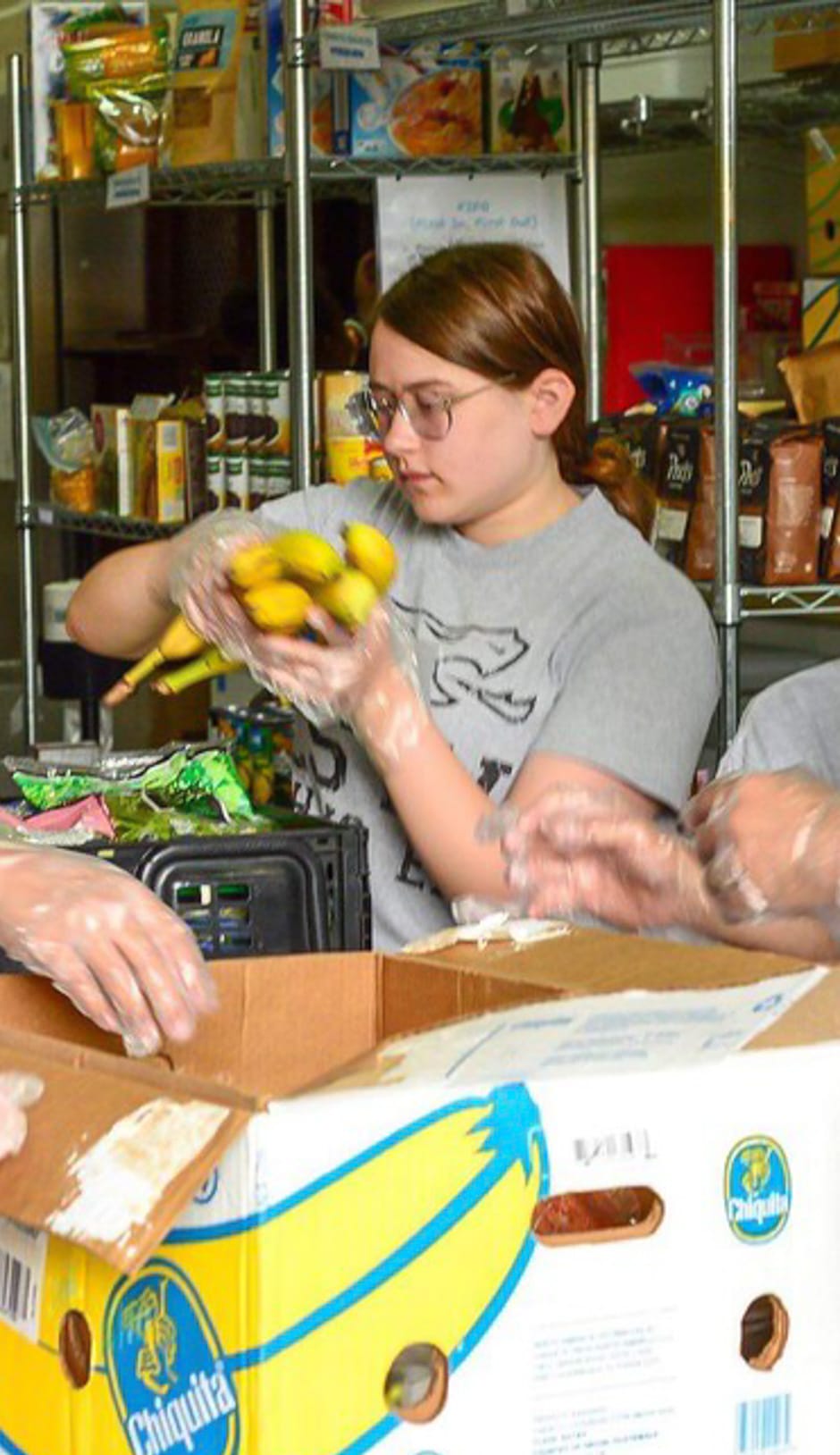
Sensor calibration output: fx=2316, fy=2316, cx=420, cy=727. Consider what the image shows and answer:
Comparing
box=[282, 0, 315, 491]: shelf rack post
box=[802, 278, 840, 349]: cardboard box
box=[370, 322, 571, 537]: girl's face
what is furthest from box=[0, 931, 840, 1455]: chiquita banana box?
box=[282, 0, 315, 491]: shelf rack post

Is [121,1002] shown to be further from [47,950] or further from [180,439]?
[180,439]

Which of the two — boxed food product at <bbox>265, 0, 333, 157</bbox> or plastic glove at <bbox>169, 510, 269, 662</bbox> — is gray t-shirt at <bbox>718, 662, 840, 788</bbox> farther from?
boxed food product at <bbox>265, 0, 333, 157</bbox>

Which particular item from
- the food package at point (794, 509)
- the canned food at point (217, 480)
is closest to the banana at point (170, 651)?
the food package at point (794, 509)

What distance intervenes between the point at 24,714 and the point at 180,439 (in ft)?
3.29

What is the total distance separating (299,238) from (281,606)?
1.48 m

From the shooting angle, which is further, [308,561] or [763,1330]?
[308,561]

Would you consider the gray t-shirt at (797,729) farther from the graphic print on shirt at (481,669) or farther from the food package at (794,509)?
the food package at (794,509)

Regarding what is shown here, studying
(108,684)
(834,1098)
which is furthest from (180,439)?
(834,1098)

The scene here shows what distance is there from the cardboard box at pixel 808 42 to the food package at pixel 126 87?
1149 mm

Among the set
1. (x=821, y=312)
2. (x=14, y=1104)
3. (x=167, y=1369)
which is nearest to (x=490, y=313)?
(x=821, y=312)

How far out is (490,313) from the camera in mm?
2387

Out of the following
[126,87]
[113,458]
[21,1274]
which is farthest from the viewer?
[113,458]

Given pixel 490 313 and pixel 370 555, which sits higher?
pixel 490 313

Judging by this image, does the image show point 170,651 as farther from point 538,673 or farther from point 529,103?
point 529,103
